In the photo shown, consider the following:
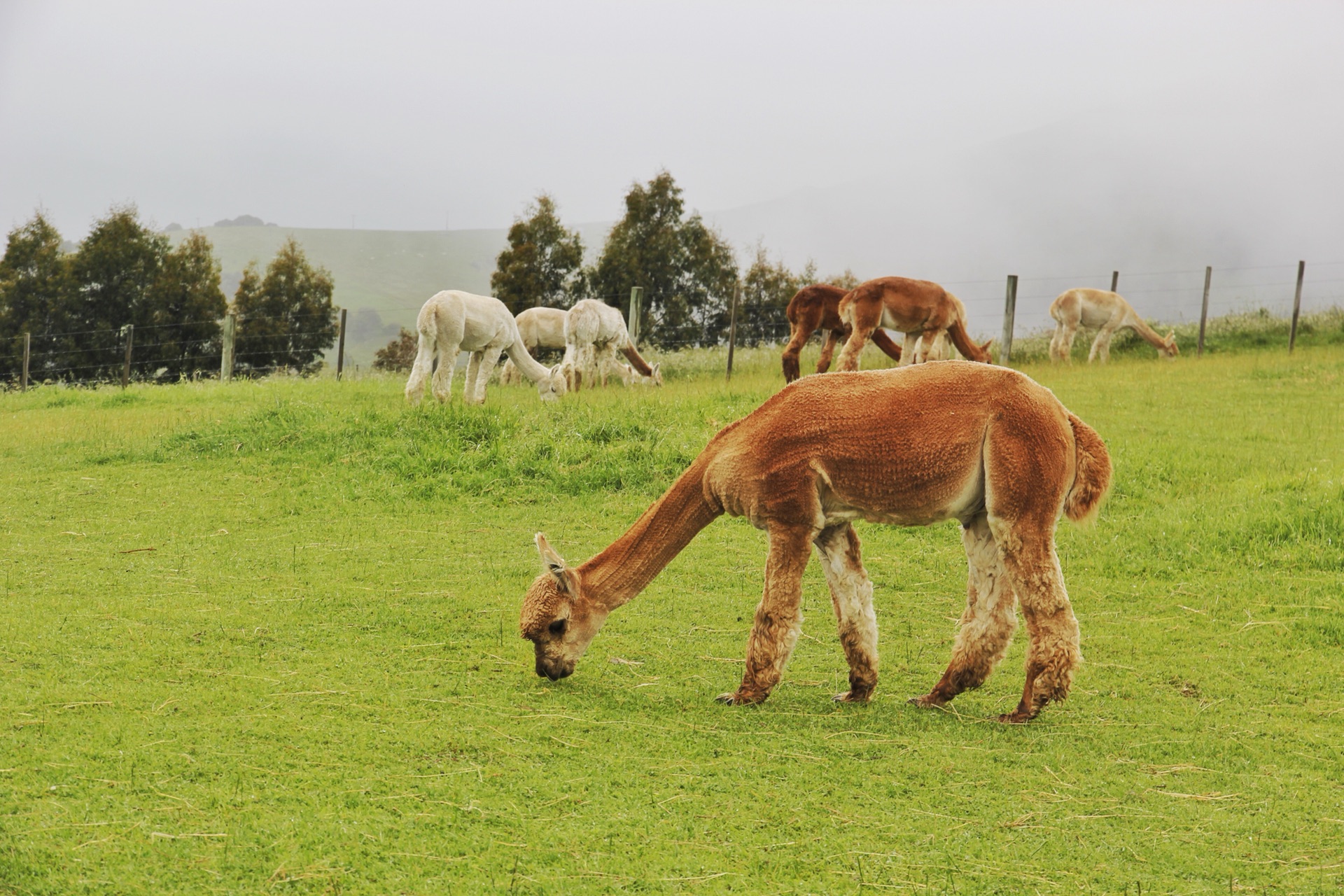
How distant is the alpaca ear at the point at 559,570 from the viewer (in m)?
5.95

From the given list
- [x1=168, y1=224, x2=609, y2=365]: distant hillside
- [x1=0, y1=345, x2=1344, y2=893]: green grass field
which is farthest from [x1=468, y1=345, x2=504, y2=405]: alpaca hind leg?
[x1=168, y1=224, x2=609, y2=365]: distant hillside

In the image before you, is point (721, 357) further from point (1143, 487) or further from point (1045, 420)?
point (1045, 420)

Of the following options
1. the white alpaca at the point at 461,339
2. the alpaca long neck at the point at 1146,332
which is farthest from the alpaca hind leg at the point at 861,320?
the alpaca long neck at the point at 1146,332

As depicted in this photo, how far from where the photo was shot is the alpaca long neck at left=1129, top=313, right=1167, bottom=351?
2381 centimetres

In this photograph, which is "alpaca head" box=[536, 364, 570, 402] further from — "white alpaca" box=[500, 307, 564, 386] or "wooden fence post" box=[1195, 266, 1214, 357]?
"wooden fence post" box=[1195, 266, 1214, 357]

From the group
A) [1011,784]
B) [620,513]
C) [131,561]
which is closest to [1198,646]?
[1011,784]

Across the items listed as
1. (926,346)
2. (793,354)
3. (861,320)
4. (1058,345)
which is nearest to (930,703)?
(793,354)

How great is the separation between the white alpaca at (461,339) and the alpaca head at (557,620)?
9.33 metres

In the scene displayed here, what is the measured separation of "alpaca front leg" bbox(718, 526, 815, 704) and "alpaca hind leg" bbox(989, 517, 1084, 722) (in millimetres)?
1047

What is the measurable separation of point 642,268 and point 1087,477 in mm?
31588

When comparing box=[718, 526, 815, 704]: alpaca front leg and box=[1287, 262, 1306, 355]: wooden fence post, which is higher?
box=[1287, 262, 1306, 355]: wooden fence post

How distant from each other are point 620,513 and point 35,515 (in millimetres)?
5753

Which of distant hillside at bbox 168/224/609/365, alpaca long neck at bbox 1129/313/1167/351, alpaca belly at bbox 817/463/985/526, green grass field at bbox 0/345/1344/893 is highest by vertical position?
distant hillside at bbox 168/224/609/365

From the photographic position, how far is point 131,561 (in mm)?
8898
